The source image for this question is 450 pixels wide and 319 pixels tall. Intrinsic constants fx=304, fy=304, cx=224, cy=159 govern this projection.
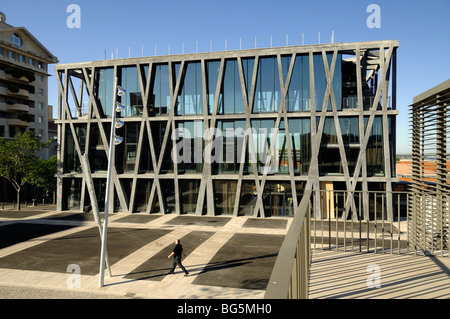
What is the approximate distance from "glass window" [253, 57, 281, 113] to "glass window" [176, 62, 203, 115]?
5.55 meters

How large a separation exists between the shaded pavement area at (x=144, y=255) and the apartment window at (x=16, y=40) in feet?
111

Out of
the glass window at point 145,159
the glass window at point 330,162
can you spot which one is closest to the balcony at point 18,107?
the glass window at point 145,159

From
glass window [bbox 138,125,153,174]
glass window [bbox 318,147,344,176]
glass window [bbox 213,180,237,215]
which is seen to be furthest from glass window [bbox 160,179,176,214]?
glass window [bbox 318,147,344,176]

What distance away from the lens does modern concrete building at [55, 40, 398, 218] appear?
86.8 ft

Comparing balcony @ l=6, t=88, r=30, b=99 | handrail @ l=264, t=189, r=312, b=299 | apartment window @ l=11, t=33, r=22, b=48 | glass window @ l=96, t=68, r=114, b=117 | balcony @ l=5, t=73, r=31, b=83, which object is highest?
apartment window @ l=11, t=33, r=22, b=48

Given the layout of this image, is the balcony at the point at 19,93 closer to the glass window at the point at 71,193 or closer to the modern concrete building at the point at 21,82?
the modern concrete building at the point at 21,82

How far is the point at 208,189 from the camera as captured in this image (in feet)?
94.5

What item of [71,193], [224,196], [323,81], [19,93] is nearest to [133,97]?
[71,193]

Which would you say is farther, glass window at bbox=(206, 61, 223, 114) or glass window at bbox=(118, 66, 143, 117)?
glass window at bbox=(118, 66, 143, 117)

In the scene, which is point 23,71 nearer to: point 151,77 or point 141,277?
point 151,77

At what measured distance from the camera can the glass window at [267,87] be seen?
91.7ft

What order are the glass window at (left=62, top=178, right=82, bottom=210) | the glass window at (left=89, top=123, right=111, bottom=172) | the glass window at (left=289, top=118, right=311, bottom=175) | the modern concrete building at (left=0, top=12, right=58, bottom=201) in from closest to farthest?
the glass window at (left=289, top=118, right=311, bottom=175), the glass window at (left=89, top=123, right=111, bottom=172), the glass window at (left=62, top=178, right=82, bottom=210), the modern concrete building at (left=0, top=12, right=58, bottom=201)

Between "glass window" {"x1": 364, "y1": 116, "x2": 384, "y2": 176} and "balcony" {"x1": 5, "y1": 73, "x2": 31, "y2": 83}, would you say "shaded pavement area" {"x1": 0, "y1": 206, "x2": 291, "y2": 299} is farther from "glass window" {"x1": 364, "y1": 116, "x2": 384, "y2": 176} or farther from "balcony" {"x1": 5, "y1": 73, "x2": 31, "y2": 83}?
"balcony" {"x1": 5, "y1": 73, "x2": 31, "y2": 83}
